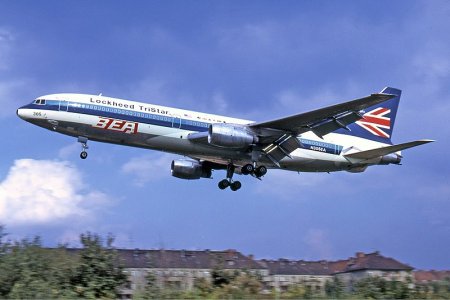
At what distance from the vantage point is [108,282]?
21156 mm

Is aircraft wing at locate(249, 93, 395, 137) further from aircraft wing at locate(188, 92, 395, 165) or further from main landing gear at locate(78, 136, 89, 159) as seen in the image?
main landing gear at locate(78, 136, 89, 159)

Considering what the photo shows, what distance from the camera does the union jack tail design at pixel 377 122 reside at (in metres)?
42.3

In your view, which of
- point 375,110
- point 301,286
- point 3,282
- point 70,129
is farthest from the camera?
point 375,110

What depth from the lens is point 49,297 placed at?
18016mm

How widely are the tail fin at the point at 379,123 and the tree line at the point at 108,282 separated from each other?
1970cm

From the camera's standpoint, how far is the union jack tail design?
42.3 metres

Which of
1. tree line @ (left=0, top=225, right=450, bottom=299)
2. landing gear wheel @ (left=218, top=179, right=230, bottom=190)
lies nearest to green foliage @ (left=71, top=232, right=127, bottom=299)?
Answer: tree line @ (left=0, top=225, right=450, bottom=299)

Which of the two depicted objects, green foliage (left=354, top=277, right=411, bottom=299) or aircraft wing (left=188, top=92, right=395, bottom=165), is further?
aircraft wing (left=188, top=92, right=395, bottom=165)

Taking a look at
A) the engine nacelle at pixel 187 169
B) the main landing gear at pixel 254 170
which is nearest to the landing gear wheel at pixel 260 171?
the main landing gear at pixel 254 170

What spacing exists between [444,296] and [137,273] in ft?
34.9

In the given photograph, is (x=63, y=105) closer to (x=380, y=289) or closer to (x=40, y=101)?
(x=40, y=101)

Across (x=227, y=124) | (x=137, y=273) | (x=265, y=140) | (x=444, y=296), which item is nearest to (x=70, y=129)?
(x=227, y=124)

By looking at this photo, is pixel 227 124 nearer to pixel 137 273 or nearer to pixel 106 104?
pixel 106 104

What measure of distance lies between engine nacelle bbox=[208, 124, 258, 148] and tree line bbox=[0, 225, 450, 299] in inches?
467
